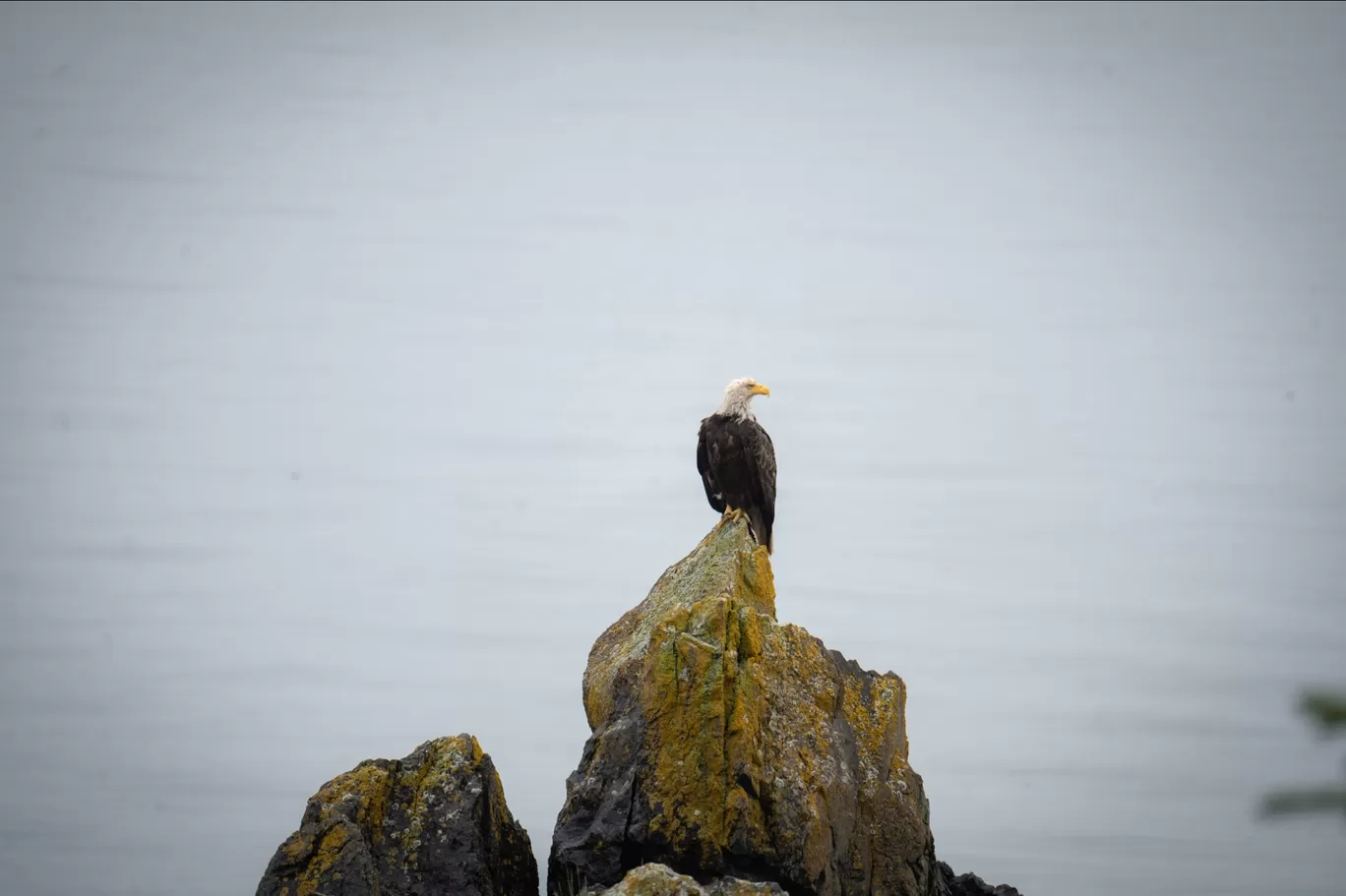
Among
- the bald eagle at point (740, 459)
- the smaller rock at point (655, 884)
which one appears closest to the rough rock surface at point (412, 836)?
the smaller rock at point (655, 884)

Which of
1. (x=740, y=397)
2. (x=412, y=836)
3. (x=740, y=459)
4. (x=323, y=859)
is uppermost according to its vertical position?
(x=740, y=397)

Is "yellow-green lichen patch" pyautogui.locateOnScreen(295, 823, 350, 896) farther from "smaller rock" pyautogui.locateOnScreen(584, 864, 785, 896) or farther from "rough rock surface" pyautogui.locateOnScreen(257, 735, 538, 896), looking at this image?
"smaller rock" pyautogui.locateOnScreen(584, 864, 785, 896)

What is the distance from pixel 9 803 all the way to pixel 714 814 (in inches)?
4532

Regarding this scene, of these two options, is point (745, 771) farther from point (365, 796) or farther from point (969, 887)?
point (969, 887)

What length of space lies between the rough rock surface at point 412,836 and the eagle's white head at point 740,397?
5996mm

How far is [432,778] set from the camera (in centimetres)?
1082

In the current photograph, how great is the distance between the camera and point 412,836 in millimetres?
10508

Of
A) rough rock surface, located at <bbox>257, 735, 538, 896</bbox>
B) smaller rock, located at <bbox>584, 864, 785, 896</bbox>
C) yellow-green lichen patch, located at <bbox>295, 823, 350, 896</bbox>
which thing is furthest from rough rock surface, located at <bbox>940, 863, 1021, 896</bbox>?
yellow-green lichen patch, located at <bbox>295, 823, 350, 896</bbox>

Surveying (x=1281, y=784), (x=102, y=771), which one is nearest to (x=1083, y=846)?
(x=102, y=771)

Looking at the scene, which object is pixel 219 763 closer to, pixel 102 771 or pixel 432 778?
pixel 102 771

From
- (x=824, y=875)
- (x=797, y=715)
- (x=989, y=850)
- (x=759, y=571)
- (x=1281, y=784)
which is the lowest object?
(x=1281, y=784)

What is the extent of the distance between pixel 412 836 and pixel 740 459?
6464 mm

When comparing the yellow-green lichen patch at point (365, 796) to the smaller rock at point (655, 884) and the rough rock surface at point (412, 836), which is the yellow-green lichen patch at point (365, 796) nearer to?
the rough rock surface at point (412, 836)

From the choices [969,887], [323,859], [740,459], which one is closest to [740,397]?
[740,459]
